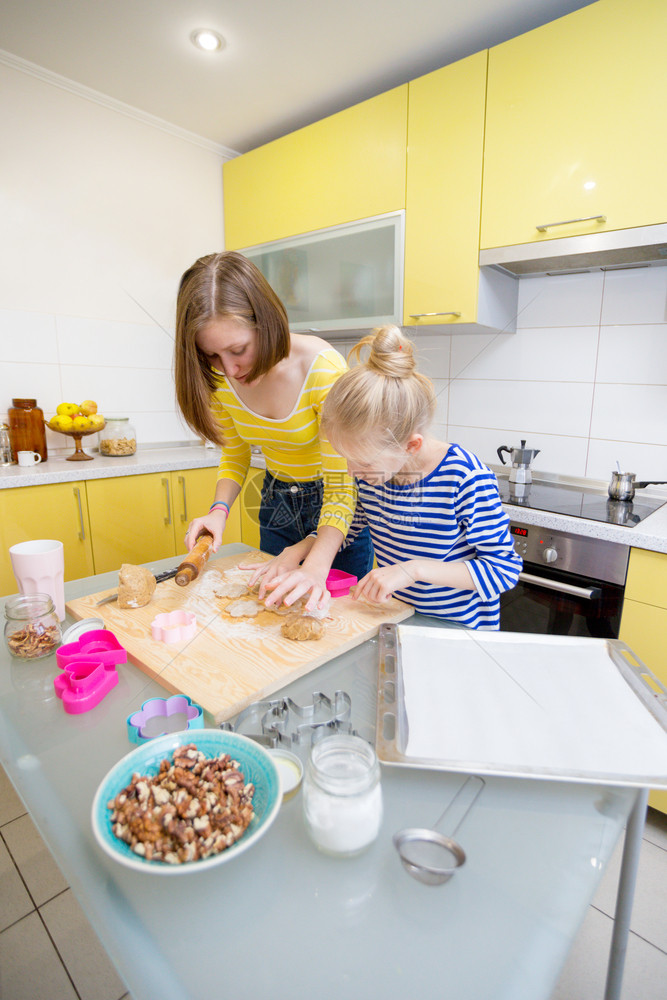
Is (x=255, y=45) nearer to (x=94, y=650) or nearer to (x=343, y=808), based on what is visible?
(x=94, y=650)

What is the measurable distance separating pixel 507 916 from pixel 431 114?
6.74ft

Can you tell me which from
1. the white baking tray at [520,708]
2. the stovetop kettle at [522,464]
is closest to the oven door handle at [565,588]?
the stovetop kettle at [522,464]

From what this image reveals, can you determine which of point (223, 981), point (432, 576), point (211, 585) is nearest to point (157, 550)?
point (211, 585)

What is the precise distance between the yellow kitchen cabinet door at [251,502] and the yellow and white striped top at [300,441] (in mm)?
115

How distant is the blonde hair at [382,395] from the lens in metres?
0.77

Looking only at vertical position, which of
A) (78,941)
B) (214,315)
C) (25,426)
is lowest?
(78,941)

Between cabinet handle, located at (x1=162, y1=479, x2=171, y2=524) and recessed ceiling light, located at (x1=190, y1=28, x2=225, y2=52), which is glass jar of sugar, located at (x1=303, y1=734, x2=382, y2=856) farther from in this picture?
recessed ceiling light, located at (x1=190, y1=28, x2=225, y2=52)

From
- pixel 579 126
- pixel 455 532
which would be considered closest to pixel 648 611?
pixel 455 532

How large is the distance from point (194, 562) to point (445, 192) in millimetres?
1469

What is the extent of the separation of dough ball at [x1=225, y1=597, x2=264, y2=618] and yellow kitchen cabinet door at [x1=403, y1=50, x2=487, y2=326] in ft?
4.06

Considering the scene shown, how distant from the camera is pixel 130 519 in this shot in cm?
200

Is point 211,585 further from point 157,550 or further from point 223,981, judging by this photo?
point 157,550

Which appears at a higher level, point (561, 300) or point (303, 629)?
point (561, 300)

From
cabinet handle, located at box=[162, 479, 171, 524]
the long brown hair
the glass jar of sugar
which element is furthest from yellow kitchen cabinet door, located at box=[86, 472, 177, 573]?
the glass jar of sugar
